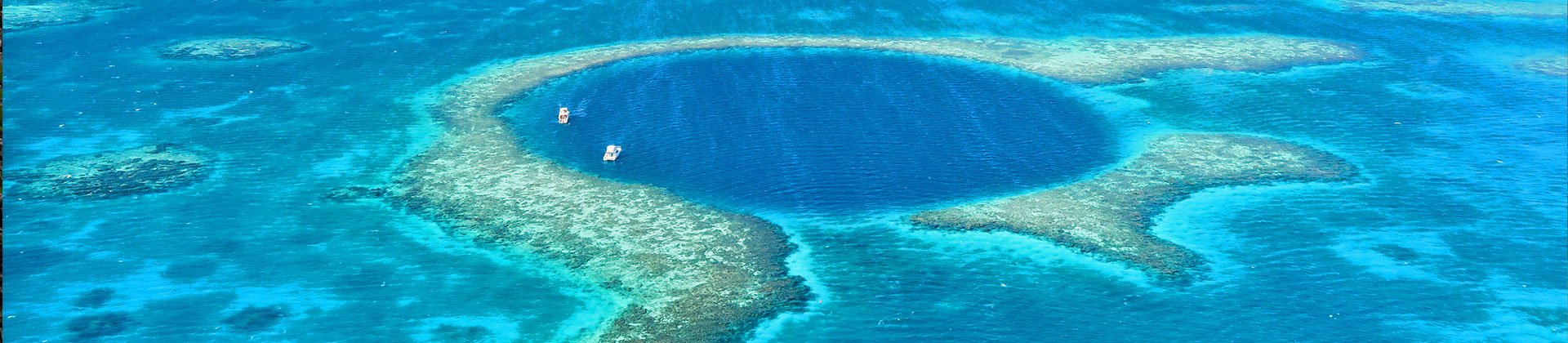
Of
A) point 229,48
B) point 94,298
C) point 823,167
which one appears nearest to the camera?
point 94,298

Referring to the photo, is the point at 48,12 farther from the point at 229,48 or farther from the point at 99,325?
the point at 99,325

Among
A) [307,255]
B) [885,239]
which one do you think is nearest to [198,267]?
[307,255]

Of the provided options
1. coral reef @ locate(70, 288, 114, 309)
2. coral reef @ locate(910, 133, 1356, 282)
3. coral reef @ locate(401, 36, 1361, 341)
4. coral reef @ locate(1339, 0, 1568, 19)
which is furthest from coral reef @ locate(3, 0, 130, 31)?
coral reef @ locate(1339, 0, 1568, 19)

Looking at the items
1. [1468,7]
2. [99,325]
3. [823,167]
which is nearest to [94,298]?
[99,325]

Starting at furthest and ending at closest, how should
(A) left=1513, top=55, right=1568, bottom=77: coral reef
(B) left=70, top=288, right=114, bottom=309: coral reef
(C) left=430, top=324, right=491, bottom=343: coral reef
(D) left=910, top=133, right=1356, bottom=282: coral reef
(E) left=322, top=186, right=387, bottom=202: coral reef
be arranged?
(A) left=1513, top=55, right=1568, bottom=77: coral reef < (E) left=322, top=186, right=387, bottom=202: coral reef < (D) left=910, top=133, right=1356, bottom=282: coral reef < (B) left=70, top=288, right=114, bottom=309: coral reef < (C) left=430, top=324, right=491, bottom=343: coral reef

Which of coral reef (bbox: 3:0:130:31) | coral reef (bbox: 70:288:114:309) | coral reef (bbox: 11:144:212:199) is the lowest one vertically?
coral reef (bbox: 70:288:114:309)

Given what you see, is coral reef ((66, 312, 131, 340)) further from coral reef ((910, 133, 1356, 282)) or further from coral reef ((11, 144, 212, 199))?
coral reef ((910, 133, 1356, 282))
